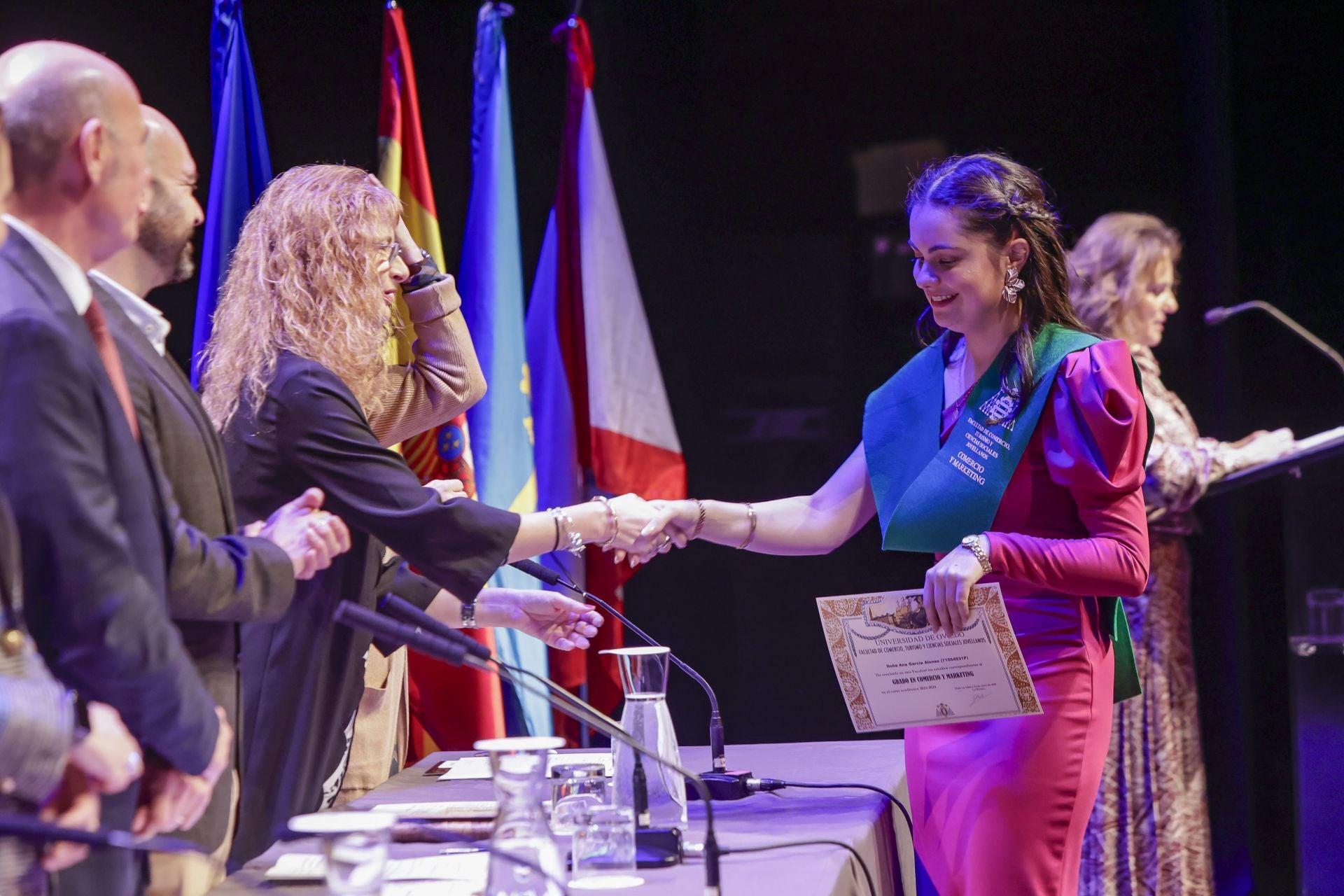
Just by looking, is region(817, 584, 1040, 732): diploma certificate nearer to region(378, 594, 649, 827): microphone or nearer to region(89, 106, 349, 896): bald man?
region(378, 594, 649, 827): microphone

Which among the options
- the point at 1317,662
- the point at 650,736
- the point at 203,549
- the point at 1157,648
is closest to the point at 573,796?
the point at 650,736

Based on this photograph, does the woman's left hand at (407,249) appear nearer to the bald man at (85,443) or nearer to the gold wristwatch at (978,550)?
the bald man at (85,443)

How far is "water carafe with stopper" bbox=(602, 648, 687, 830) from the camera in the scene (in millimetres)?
1611

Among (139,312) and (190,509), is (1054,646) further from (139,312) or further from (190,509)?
(139,312)

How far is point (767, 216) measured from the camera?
409 cm

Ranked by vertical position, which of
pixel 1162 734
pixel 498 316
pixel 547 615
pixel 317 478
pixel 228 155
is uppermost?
pixel 228 155

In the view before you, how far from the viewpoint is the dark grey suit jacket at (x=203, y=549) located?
1.41 metres

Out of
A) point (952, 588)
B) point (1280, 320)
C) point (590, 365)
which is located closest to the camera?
point (952, 588)

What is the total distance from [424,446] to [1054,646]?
1873 millimetres

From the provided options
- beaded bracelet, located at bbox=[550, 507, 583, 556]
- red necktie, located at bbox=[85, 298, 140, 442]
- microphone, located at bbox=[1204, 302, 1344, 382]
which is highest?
microphone, located at bbox=[1204, 302, 1344, 382]

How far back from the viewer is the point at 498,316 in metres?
3.45

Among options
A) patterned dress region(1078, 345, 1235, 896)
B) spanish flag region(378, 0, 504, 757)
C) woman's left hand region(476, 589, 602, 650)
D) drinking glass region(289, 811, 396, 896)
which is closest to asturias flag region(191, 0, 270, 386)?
spanish flag region(378, 0, 504, 757)

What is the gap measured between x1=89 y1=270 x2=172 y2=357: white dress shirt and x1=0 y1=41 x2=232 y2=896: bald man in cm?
18

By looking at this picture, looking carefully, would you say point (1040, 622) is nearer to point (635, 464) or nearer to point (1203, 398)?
point (635, 464)
